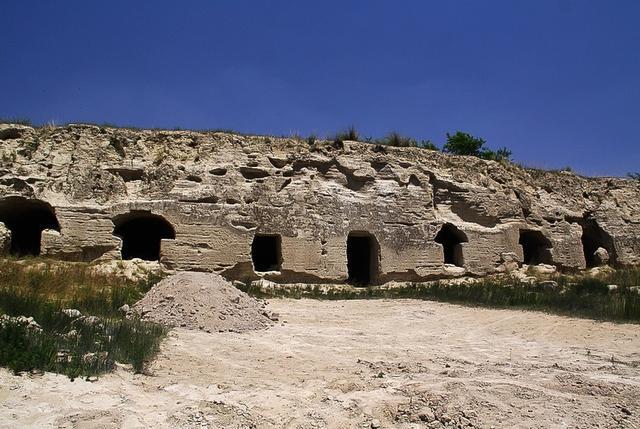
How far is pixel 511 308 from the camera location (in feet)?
37.2

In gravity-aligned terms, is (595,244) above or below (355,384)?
above

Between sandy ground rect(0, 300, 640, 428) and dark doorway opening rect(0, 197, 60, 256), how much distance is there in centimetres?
693

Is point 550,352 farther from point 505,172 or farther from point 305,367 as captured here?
point 505,172

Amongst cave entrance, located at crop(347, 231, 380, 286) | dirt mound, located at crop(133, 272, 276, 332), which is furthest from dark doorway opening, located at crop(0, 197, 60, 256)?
cave entrance, located at crop(347, 231, 380, 286)

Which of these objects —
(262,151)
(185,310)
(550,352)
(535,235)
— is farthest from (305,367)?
(535,235)

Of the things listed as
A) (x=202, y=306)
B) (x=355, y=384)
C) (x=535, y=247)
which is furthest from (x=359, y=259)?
(x=355, y=384)

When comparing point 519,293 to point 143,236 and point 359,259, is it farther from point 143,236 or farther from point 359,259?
point 143,236

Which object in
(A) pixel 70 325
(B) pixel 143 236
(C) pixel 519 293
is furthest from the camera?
(B) pixel 143 236

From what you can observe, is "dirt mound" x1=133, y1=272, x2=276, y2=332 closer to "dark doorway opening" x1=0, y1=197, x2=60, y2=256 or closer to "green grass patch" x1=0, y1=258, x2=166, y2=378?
"green grass patch" x1=0, y1=258, x2=166, y2=378

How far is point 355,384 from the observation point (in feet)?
18.8

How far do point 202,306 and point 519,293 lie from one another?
7224mm

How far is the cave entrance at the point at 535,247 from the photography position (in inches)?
652

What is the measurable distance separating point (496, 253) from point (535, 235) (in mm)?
1995

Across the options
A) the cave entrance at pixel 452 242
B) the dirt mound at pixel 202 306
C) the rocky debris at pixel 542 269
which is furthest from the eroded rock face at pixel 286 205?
the dirt mound at pixel 202 306
